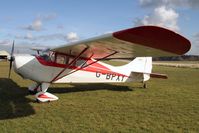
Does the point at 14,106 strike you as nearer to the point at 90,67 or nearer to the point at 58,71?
the point at 58,71

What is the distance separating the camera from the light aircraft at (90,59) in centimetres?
613

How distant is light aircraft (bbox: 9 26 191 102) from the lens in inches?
241

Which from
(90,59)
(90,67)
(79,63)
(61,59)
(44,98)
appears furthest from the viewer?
(90,67)

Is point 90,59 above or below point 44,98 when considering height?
above

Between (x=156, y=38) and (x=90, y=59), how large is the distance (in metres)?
5.13

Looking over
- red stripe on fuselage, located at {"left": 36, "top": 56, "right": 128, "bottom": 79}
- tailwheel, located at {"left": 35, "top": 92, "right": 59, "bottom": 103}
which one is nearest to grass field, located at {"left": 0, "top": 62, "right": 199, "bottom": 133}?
tailwheel, located at {"left": 35, "top": 92, "right": 59, "bottom": 103}

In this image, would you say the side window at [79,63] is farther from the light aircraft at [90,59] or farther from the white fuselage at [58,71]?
the white fuselage at [58,71]


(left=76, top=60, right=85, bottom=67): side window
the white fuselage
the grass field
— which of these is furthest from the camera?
(left=76, top=60, right=85, bottom=67): side window

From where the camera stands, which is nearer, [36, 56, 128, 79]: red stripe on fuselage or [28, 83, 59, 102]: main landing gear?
[28, 83, 59, 102]: main landing gear

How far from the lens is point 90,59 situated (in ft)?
34.6

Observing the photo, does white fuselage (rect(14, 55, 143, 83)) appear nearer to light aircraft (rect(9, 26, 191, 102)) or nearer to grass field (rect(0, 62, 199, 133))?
light aircraft (rect(9, 26, 191, 102))

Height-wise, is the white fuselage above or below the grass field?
above

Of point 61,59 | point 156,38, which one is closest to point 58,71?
point 61,59

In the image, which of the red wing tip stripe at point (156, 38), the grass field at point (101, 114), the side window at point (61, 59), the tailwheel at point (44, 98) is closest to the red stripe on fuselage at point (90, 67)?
the side window at point (61, 59)
